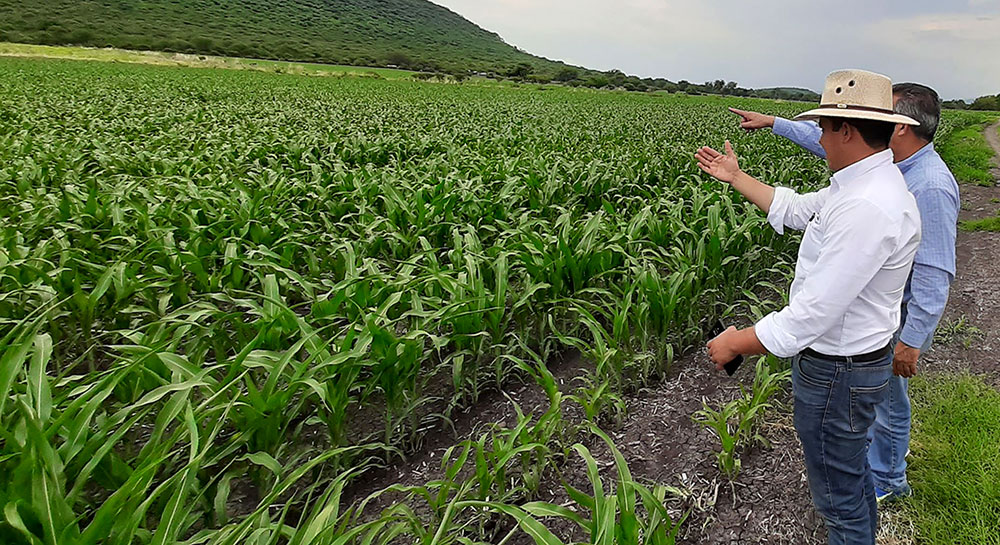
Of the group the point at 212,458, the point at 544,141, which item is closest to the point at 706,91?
the point at 544,141

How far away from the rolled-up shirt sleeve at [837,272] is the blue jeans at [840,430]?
220 millimetres

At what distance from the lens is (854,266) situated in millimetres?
1373

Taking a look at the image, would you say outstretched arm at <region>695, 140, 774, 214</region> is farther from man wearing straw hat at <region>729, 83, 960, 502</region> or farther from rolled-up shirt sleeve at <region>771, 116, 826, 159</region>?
rolled-up shirt sleeve at <region>771, 116, 826, 159</region>

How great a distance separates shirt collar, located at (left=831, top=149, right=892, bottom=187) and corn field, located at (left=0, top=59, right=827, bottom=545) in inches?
42.3

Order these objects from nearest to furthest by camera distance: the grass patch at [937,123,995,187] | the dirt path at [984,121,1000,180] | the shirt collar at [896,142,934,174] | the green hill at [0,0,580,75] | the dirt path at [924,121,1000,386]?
the shirt collar at [896,142,934,174]
the dirt path at [924,121,1000,386]
the grass patch at [937,123,995,187]
the dirt path at [984,121,1000,180]
the green hill at [0,0,580,75]

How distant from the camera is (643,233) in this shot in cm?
411

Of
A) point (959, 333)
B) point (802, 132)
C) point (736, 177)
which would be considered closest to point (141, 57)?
point (802, 132)

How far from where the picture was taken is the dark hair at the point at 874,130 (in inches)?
56.2

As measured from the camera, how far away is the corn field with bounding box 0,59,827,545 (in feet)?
5.04

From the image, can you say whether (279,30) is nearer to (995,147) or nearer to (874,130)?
(995,147)

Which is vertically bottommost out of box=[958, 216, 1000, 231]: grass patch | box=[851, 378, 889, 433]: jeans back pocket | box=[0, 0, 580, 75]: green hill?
box=[958, 216, 1000, 231]: grass patch

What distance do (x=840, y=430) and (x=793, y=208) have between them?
852mm

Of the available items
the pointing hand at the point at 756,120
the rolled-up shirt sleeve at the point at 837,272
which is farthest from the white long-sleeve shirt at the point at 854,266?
the pointing hand at the point at 756,120

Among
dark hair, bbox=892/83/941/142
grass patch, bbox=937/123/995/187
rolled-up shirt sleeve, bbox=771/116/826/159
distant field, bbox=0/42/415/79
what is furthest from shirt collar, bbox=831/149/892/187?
distant field, bbox=0/42/415/79
